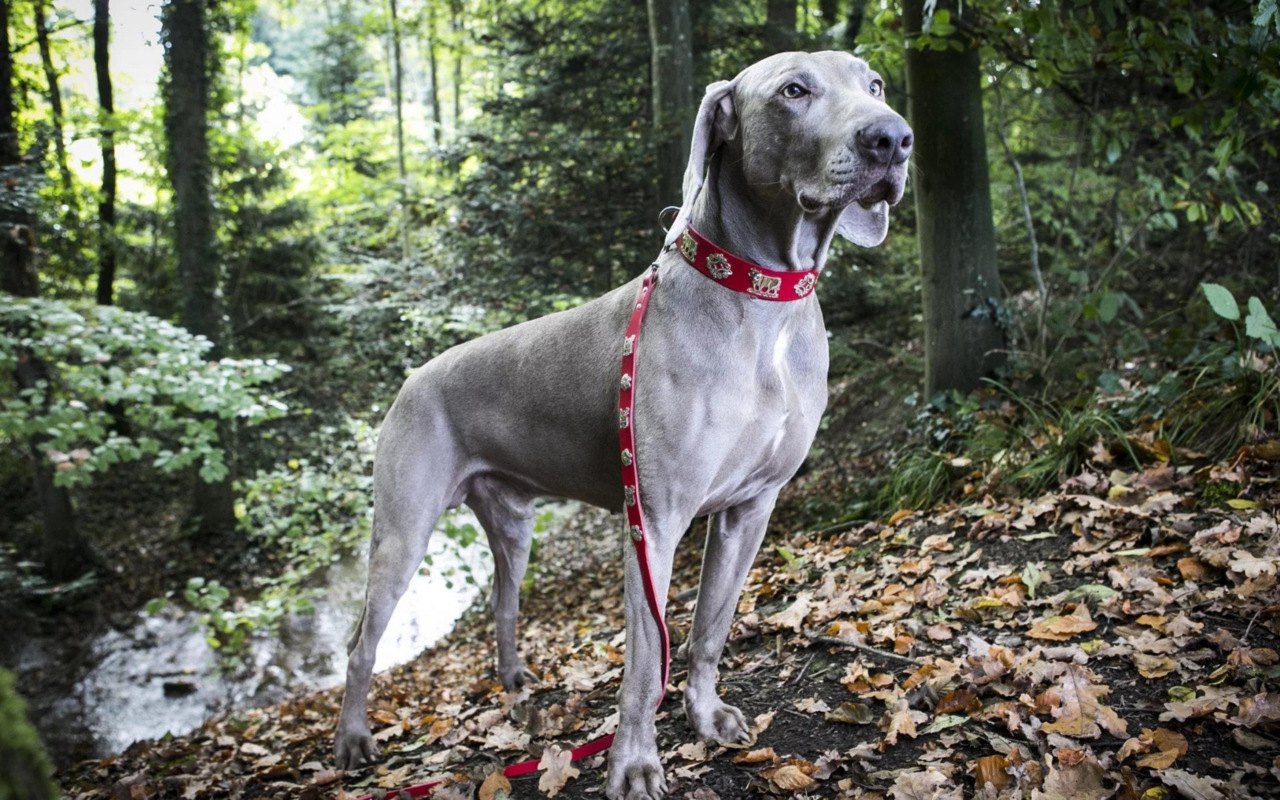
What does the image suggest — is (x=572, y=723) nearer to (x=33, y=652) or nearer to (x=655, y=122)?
(x=655, y=122)

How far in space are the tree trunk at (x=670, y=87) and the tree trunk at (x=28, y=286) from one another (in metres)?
6.24

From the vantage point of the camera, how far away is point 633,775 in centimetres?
262

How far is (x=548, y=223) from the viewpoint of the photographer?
771cm

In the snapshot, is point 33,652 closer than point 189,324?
Yes

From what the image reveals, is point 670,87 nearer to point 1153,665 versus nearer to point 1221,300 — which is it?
point 1221,300

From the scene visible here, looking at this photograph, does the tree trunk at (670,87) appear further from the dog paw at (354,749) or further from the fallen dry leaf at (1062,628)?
the dog paw at (354,749)

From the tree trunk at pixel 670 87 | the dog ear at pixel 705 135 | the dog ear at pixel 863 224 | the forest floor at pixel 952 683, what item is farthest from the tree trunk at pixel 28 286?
the dog ear at pixel 863 224

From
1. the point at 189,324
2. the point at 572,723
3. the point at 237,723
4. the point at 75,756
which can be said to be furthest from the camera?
the point at 189,324

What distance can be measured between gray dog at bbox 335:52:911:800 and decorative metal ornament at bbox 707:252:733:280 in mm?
38

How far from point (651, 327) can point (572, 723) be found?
177 cm

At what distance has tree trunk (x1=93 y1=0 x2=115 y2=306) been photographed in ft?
40.8

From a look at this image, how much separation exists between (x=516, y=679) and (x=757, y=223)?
2.64 meters

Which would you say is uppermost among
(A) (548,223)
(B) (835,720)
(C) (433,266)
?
(A) (548,223)

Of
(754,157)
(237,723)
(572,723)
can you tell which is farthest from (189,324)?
(754,157)
